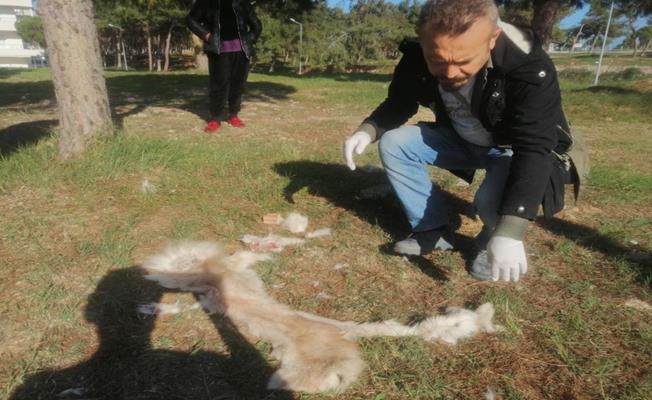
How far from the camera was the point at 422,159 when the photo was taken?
7.72ft

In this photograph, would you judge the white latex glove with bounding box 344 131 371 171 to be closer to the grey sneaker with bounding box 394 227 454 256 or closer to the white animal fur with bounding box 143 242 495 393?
the grey sneaker with bounding box 394 227 454 256

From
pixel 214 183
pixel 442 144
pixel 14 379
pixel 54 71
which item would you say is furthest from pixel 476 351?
pixel 54 71

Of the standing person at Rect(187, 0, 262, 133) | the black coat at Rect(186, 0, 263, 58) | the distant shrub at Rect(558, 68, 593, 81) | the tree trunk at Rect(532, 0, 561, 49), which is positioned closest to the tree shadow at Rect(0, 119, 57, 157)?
the standing person at Rect(187, 0, 262, 133)

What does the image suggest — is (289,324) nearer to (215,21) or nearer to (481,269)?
(481,269)

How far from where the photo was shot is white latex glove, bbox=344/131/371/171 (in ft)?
7.56

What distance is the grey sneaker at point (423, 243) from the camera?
2.27 m

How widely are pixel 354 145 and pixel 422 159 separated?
1.13 feet

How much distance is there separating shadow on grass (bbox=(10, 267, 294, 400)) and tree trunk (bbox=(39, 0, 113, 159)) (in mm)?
2022

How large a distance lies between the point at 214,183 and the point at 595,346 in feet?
7.86

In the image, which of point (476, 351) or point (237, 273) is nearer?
point (476, 351)

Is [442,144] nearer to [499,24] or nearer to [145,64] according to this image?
[499,24]

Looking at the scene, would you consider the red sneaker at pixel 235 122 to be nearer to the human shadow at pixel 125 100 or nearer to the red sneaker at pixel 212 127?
the red sneaker at pixel 212 127

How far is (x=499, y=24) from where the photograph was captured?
6.11 ft

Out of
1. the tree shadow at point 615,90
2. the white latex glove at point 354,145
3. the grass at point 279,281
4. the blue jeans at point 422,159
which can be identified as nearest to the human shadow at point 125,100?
the grass at point 279,281
